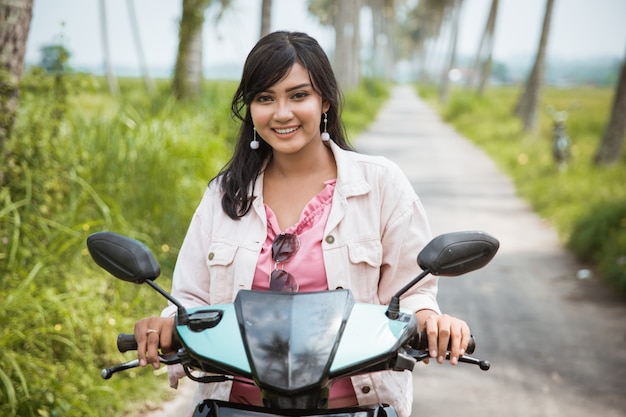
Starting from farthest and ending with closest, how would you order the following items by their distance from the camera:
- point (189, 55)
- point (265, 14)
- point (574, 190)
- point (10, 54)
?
1. point (574, 190)
2. point (189, 55)
3. point (265, 14)
4. point (10, 54)

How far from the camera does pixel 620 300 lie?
650 cm

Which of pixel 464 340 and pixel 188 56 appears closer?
pixel 464 340

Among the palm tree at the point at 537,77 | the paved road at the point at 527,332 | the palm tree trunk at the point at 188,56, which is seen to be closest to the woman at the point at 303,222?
the paved road at the point at 527,332

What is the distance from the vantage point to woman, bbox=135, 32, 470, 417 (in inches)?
84.7

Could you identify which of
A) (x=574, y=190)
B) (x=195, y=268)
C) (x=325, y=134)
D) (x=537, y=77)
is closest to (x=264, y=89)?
(x=325, y=134)

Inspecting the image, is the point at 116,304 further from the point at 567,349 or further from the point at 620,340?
the point at 620,340

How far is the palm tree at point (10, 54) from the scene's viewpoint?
4539 millimetres

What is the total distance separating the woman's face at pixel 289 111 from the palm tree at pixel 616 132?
10.1 meters

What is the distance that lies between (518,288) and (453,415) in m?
2.87

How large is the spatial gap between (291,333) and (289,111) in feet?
2.58

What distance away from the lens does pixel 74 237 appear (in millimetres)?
4699

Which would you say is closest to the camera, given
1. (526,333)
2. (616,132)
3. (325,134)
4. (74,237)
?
(325,134)

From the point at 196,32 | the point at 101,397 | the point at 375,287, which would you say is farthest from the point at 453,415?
the point at 196,32

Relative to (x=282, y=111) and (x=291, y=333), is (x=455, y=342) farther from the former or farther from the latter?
(x=282, y=111)
